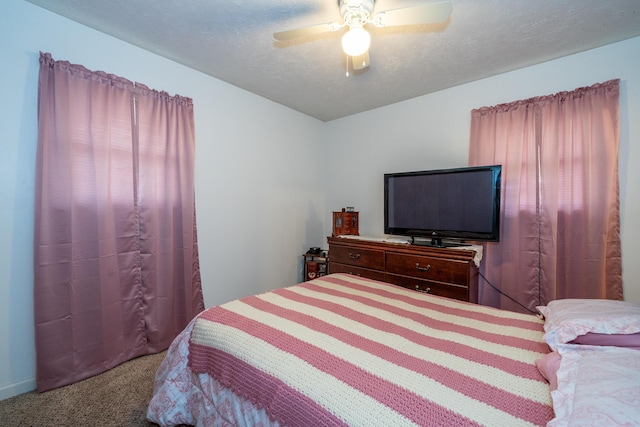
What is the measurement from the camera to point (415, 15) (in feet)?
4.58

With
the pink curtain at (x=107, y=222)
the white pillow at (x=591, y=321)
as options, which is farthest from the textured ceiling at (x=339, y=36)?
the white pillow at (x=591, y=321)

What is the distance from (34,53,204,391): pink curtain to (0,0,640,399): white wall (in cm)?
12

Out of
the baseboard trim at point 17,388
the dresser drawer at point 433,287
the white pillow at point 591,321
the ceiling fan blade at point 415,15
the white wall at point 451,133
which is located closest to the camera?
the white pillow at point 591,321

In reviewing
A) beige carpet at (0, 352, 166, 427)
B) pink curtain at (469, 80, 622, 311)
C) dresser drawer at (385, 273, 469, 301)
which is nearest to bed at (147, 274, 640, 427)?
beige carpet at (0, 352, 166, 427)

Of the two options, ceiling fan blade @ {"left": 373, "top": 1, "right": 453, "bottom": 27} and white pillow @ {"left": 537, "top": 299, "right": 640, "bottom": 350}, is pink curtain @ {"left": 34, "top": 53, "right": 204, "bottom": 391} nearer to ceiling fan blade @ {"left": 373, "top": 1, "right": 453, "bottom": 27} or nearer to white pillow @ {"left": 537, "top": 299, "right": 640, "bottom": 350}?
ceiling fan blade @ {"left": 373, "top": 1, "right": 453, "bottom": 27}

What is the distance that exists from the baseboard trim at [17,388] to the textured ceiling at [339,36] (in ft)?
7.95

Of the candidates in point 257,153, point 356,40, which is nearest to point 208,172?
point 257,153

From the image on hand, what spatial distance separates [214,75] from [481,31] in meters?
2.28

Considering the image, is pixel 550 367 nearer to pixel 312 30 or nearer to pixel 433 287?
pixel 433 287

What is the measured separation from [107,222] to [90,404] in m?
1.16

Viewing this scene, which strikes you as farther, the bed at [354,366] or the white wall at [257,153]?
the white wall at [257,153]

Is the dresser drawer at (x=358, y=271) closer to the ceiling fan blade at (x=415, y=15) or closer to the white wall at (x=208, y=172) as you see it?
the white wall at (x=208, y=172)

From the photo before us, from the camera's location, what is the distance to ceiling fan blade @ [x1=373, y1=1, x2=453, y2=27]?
1325 millimetres

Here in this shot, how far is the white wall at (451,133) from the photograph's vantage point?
2.01 metres
